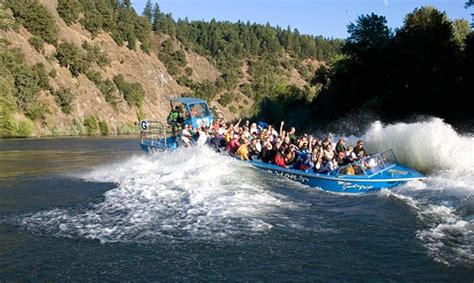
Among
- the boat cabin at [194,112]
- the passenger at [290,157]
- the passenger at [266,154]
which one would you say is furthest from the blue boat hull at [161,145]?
the passenger at [290,157]

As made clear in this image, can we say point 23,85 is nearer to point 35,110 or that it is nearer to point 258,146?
point 35,110

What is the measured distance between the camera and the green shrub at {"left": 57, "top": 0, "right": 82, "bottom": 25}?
263 ft

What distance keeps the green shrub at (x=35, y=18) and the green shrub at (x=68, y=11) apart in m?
8.91

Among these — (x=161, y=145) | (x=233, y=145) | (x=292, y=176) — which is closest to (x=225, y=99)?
(x=161, y=145)

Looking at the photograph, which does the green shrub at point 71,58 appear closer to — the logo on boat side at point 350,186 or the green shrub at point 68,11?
the green shrub at point 68,11

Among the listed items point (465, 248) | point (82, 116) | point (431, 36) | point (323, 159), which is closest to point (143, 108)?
point (82, 116)

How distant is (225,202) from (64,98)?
179 ft

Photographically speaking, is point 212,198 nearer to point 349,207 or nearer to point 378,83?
point 349,207

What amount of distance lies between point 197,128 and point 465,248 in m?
14.0

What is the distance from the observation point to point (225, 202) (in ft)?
38.2

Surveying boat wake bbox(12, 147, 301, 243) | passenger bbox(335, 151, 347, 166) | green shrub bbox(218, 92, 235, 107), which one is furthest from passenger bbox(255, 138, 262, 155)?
green shrub bbox(218, 92, 235, 107)

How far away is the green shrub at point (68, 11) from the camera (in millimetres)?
80062

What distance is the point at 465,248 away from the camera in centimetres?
817

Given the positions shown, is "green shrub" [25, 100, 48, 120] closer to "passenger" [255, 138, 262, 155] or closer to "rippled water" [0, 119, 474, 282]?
"rippled water" [0, 119, 474, 282]
